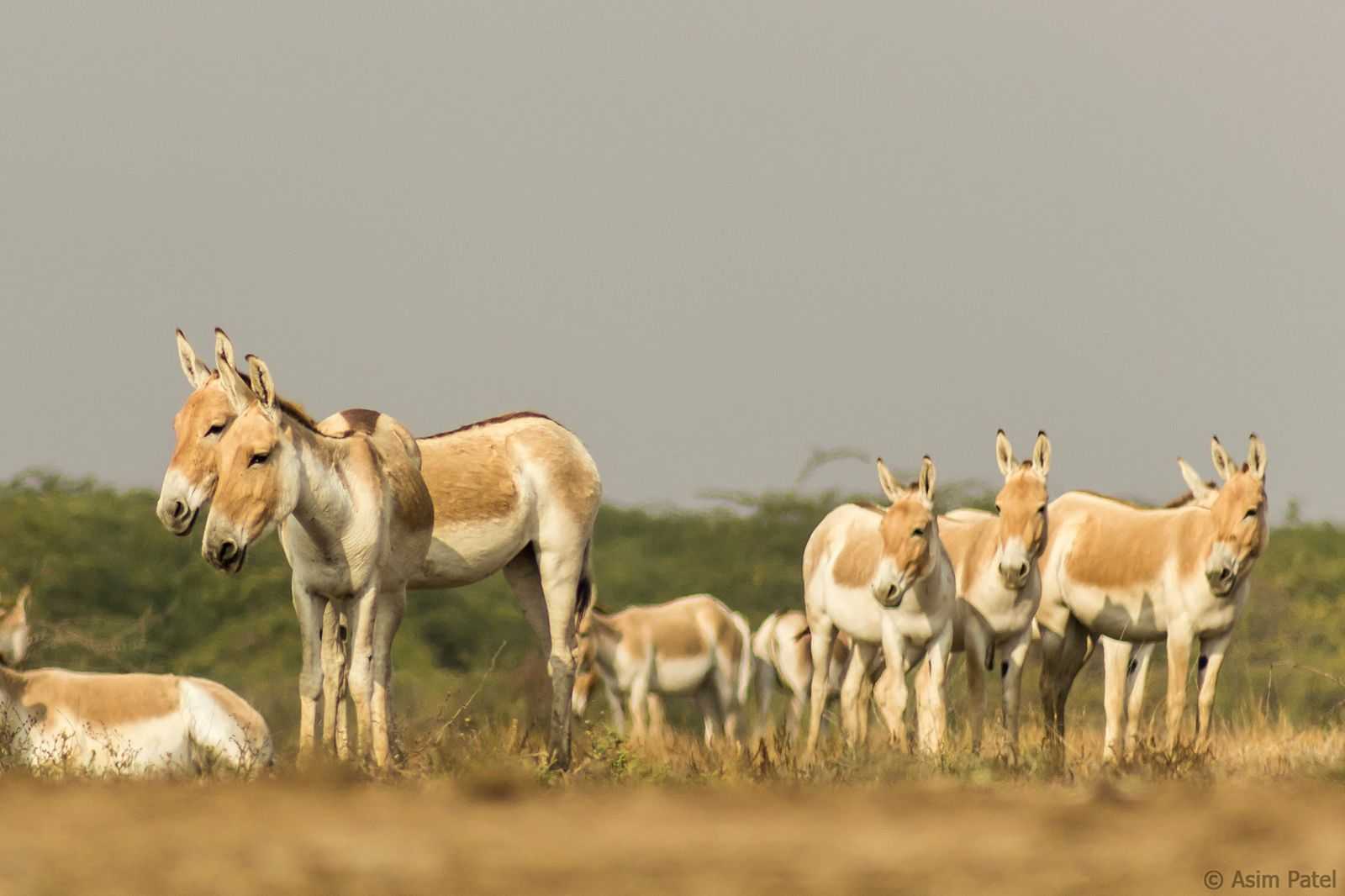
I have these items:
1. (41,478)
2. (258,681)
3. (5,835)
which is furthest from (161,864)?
(41,478)

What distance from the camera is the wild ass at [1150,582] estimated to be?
43.0 feet

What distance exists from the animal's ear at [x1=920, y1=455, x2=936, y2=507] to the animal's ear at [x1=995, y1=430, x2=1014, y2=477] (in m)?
0.77

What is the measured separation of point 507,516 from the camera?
444 inches

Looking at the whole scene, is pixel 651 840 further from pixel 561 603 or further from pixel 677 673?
pixel 677 673

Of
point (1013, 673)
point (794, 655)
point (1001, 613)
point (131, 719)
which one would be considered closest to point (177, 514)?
point (131, 719)

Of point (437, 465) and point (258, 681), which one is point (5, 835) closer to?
point (437, 465)

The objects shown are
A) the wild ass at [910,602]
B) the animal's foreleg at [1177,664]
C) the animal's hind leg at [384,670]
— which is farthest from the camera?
the animal's foreleg at [1177,664]

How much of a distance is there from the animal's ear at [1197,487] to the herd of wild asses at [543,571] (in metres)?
0.03

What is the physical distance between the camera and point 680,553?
3394 centimetres

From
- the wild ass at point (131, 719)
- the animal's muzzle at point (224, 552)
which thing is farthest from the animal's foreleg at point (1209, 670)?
the animal's muzzle at point (224, 552)

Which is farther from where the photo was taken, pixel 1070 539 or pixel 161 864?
pixel 1070 539

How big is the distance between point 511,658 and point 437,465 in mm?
15259
